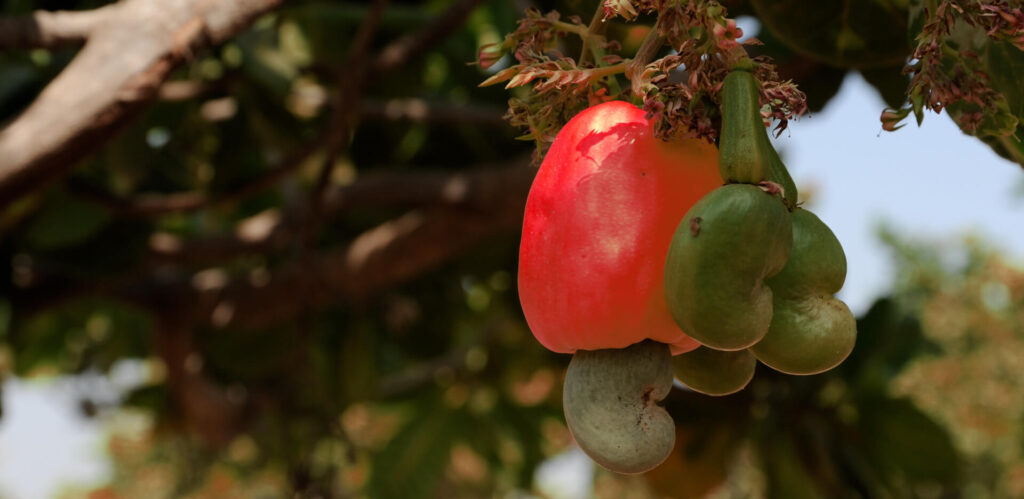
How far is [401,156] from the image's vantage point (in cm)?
326

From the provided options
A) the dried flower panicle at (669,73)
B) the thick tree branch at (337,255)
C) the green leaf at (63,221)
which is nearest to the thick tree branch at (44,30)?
the dried flower panicle at (669,73)

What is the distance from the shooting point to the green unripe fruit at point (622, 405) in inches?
26.7

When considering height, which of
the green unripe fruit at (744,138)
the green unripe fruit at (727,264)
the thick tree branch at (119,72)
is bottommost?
the thick tree branch at (119,72)

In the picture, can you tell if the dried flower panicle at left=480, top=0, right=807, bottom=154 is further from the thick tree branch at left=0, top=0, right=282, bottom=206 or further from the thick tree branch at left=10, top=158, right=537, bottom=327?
the thick tree branch at left=10, top=158, right=537, bottom=327

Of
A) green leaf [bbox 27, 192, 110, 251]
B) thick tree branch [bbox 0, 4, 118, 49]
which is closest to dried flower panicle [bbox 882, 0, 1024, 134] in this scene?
thick tree branch [bbox 0, 4, 118, 49]

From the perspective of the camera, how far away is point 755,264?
24.4 inches

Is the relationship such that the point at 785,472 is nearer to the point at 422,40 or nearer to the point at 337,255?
the point at 422,40

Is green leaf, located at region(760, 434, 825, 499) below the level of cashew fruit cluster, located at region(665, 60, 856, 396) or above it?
below

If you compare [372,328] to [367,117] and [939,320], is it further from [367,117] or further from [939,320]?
[939,320]

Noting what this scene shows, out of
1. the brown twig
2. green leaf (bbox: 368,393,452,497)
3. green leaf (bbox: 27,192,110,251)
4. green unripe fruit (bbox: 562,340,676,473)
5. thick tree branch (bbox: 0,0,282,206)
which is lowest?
green leaf (bbox: 368,393,452,497)

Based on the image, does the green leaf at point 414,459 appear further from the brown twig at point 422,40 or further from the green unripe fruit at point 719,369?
the green unripe fruit at point 719,369

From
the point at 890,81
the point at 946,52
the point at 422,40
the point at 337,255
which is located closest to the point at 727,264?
the point at 946,52

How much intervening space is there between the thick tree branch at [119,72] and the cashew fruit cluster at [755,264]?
2.66ft

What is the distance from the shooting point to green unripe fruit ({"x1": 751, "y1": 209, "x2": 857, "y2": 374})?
0.66 metres
